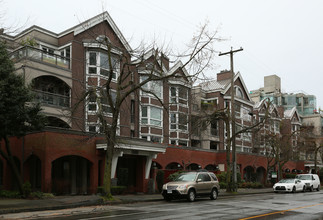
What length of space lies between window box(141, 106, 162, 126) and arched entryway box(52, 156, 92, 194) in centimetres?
1214

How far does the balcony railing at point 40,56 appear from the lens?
2625cm

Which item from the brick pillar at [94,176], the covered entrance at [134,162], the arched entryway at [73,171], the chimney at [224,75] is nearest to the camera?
the brick pillar at [94,176]

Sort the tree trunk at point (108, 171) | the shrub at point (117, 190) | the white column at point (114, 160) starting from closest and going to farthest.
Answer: the tree trunk at point (108, 171) < the shrub at point (117, 190) < the white column at point (114, 160)

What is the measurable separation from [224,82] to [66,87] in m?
27.7

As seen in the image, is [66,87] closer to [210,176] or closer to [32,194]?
[32,194]

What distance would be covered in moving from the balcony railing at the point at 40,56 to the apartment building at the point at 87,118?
7cm

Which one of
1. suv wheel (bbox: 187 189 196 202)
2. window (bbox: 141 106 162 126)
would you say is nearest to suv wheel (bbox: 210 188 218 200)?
suv wheel (bbox: 187 189 196 202)

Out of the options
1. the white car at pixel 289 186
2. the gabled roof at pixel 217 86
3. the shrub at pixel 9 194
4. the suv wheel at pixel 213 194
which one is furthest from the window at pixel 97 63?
the gabled roof at pixel 217 86

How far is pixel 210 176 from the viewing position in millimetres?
22438

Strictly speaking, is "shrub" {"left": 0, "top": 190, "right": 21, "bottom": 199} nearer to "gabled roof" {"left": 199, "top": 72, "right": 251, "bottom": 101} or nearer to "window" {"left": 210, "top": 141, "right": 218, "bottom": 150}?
"gabled roof" {"left": 199, "top": 72, "right": 251, "bottom": 101}

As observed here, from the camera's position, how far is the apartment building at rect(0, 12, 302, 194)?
858 inches

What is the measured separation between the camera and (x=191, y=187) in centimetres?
2044

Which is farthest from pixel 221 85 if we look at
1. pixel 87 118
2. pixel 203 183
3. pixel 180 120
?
pixel 203 183

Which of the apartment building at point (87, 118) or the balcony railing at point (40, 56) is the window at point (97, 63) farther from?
the balcony railing at point (40, 56)
